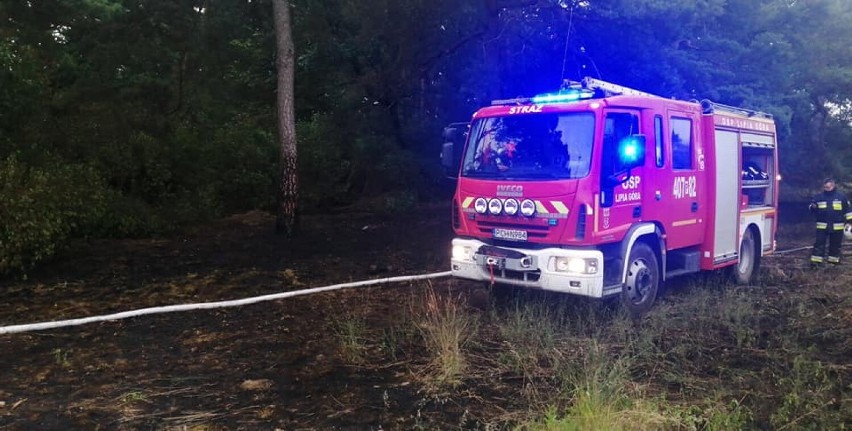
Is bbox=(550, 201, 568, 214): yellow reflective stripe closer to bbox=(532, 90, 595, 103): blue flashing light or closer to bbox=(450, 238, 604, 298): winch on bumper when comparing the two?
bbox=(450, 238, 604, 298): winch on bumper

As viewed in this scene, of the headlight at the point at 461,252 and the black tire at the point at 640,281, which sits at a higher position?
the headlight at the point at 461,252

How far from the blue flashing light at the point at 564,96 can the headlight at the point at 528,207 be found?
116 cm

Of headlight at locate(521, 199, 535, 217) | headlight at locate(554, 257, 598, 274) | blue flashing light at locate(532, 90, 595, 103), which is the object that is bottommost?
headlight at locate(554, 257, 598, 274)

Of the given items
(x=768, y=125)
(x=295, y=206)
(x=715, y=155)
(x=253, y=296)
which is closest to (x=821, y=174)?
(x=768, y=125)

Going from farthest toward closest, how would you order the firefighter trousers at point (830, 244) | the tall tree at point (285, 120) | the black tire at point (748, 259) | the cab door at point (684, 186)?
the tall tree at point (285, 120) < the firefighter trousers at point (830, 244) < the black tire at point (748, 259) < the cab door at point (684, 186)

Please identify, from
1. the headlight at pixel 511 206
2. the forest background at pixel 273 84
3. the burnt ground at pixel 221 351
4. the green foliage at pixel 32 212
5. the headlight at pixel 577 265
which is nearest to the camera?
the burnt ground at pixel 221 351

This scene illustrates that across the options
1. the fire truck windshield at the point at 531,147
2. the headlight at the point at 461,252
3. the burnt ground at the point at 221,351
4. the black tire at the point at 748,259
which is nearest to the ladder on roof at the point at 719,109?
the black tire at the point at 748,259

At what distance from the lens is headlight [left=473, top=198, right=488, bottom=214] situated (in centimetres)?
659

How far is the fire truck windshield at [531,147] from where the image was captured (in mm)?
6129

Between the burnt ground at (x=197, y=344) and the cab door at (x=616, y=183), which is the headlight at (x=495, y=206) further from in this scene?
the burnt ground at (x=197, y=344)

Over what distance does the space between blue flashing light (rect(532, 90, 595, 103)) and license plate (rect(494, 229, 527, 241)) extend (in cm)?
146

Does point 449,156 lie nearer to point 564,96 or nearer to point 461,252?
point 461,252

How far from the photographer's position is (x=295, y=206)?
37.7 feet

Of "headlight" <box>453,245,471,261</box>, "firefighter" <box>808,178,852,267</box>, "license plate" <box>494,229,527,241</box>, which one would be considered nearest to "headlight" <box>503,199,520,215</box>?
"license plate" <box>494,229,527,241</box>
